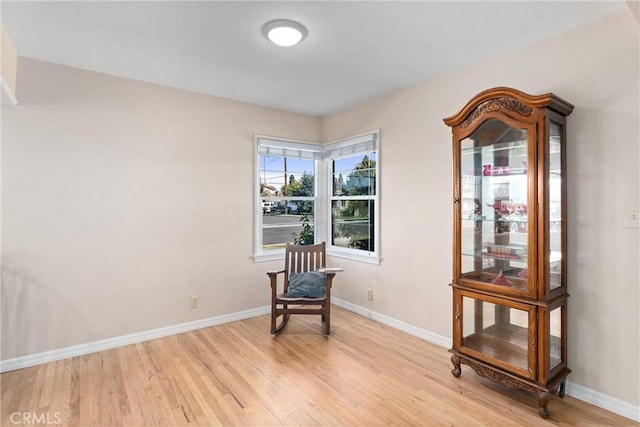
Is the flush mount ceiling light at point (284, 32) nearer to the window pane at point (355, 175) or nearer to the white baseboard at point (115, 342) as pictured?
the window pane at point (355, 175)

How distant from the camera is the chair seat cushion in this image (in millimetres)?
3463

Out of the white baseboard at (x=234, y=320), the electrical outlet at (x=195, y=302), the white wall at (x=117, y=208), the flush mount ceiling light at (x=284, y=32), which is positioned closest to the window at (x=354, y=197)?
the white baseboard at (x=234, y=320)

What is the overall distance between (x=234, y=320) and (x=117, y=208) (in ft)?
5.67

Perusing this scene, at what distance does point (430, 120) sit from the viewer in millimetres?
3246

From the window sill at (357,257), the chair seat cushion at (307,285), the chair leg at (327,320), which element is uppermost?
the window sill at (357,257)

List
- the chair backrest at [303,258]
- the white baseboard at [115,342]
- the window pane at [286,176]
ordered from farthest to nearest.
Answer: the window pane at [286,176], the chair backrest at [303,258], the white baseboard at [115,342]

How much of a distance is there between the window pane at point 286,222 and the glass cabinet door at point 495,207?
2390mm

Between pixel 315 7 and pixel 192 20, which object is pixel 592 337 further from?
pixel 192 20

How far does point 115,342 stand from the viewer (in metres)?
3.13

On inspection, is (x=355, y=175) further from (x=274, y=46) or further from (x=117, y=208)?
(x=117, y=208)

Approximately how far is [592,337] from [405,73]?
2527mm

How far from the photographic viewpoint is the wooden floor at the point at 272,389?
2098 millimetres

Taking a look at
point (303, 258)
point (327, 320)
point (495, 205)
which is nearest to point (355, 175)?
point (303, 258)

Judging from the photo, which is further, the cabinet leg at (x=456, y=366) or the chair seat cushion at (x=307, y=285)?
the chair seat cushion at (x=307, y=285)
